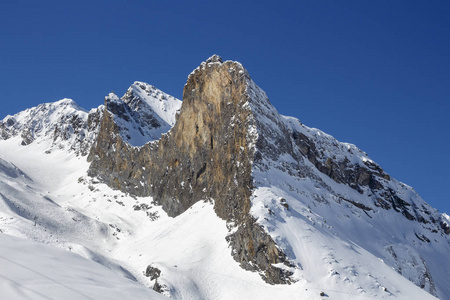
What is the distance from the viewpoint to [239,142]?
52.5m

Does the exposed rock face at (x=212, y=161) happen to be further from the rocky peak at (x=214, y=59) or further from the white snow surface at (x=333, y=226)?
the white snow surface at (x=333, y=226)

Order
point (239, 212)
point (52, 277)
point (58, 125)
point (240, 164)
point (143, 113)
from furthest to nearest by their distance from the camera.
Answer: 1. point (58, 125)
2. point (143, 113)
3. point (240, 164)
4. point (239, 212)
5. point (52, 277)

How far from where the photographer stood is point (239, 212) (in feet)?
153

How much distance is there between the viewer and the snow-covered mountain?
3878cm

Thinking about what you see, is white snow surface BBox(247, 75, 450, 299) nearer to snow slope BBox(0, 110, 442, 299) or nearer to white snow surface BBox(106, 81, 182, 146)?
snow slope BBox(0, 110, 442, 299)

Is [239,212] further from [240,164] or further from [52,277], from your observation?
[52,277]

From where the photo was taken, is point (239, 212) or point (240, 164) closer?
point (239, 212)

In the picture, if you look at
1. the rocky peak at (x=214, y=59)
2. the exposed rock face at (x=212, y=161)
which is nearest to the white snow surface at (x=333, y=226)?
the exposed rock face at (x=212, y=161)

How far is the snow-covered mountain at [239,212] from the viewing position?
127ft

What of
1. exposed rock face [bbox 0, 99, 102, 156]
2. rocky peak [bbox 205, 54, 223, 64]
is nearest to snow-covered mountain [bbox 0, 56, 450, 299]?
rocky peak [bbox 205, 54, 223, 64]

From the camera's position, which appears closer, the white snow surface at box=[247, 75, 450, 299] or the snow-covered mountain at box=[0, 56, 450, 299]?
the white snow surface at box=[247, 75, 450, 299]

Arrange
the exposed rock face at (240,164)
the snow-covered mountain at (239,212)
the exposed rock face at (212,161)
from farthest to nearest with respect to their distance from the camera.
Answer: the exposed rock face at (240,164) → the exposed rock face at (212,161) → the snow-covered mountain at (239,212)

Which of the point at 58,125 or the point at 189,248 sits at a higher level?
the point at 58,125

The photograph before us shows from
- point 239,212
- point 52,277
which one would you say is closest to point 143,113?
point 239,212
